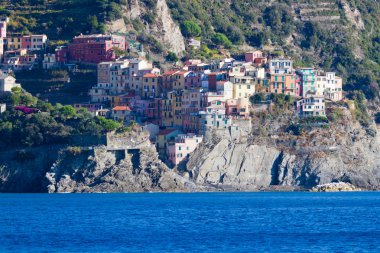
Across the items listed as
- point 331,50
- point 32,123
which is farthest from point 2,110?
point 331,50

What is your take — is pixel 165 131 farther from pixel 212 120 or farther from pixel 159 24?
pixel 159 24

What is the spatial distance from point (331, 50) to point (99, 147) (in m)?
50.4

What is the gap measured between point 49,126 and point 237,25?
45368 millimetres

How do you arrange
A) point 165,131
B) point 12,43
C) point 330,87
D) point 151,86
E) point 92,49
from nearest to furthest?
1. point 165,131
2. point 151,86
3. point 330,87
4. point 92,49
5. point 12,43

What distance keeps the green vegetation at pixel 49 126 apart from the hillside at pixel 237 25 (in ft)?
66.4

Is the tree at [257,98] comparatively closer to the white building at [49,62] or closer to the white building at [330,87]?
the white building at [330,87]

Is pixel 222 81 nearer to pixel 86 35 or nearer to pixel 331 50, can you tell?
pixel 86 35

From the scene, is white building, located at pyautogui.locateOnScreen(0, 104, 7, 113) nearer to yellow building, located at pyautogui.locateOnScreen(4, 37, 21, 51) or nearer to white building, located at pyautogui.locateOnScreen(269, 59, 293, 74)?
yellow building, located at pyautogui.locateOnScreen(4, 37, 21, 51)

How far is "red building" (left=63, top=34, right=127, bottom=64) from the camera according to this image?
451ft

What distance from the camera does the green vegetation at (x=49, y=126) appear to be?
390 feet

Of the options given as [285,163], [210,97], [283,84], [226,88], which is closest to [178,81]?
[226,88]

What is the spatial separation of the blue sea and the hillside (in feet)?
106

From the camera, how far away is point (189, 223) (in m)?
85.5

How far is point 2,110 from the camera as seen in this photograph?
411 feet
